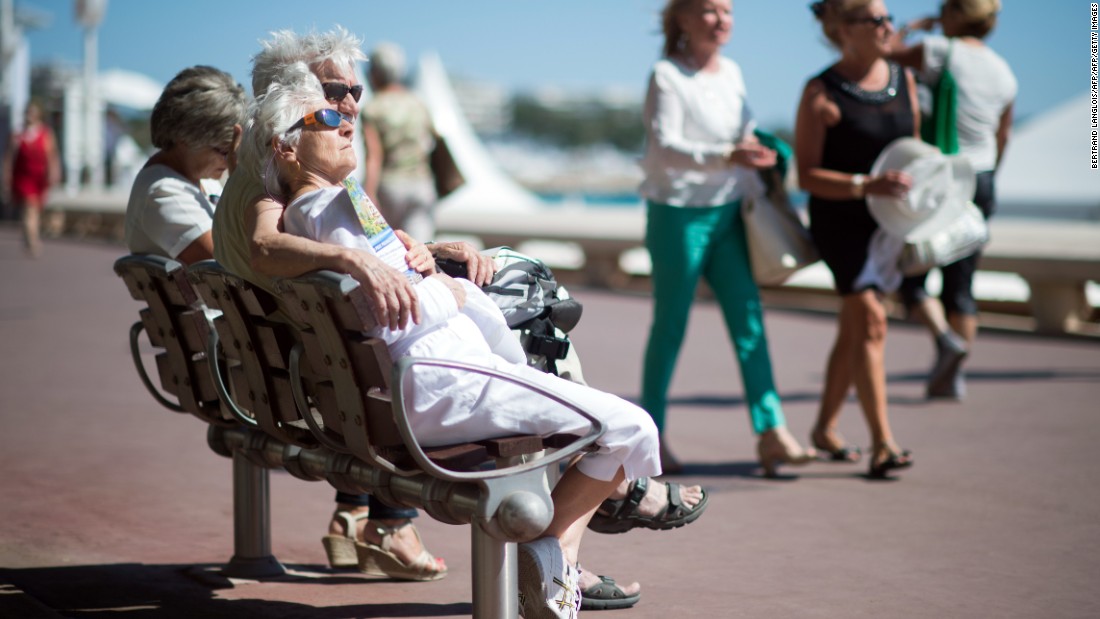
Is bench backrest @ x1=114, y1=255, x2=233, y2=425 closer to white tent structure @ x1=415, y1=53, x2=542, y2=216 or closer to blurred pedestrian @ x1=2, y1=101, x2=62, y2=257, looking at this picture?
blurred pedestrian @ x1=2, y1=101, x2=62, y2=257

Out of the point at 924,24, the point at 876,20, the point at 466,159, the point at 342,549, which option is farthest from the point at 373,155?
the point at 466,159

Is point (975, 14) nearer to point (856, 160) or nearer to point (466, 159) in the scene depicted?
point (856, 160)

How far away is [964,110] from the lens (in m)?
7.70

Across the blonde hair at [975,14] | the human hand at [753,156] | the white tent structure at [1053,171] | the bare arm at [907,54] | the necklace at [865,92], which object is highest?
the blonde hair at [975,14]

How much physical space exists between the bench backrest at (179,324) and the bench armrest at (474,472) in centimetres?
108

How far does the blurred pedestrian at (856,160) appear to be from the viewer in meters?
6.00

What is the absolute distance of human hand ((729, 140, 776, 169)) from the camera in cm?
585

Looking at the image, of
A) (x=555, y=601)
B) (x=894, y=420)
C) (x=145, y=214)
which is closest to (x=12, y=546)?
(x=145, y=214)

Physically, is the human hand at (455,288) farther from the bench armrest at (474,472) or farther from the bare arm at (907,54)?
the bare arm at (907,54)

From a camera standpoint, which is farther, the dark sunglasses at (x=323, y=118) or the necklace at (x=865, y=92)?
the necklace at (x=865, y=92)

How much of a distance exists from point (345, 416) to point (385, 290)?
1.26 feet

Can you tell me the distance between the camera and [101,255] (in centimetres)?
2228

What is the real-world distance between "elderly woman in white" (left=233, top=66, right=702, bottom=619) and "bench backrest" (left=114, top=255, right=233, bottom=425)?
0.66 m

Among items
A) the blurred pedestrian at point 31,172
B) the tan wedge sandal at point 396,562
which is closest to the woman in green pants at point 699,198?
the tan wedge sandal at point 396,562
